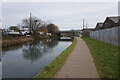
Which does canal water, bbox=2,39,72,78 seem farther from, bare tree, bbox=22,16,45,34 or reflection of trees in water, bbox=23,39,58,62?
bare tree, bbox=22,16,45,34

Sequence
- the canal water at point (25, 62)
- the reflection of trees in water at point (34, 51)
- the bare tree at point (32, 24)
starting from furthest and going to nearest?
the bare tree at point (32, 24) → the reflection of trees in water at point (34, 51) → the canal water at point (25, 62)

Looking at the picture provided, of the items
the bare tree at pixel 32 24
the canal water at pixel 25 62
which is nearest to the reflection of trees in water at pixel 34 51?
the canal water at pixel 25 62

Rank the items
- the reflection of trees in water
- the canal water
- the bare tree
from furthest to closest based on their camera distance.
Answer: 1. the bare tree
2. the reflection of trees in water
3. the canal water

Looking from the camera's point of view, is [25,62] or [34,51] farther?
[34,51]

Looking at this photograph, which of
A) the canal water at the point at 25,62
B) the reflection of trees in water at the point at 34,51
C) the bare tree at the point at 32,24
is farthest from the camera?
the bare tree at the point at 32,24

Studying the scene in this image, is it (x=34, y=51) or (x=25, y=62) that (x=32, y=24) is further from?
(x=25, y=62)

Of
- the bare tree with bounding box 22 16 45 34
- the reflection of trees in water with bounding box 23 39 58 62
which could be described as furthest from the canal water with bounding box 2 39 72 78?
the bare tree with bounding box 22 16 45 34

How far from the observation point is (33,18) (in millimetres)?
47625

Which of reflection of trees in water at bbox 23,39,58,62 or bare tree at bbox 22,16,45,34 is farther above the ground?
bare tree at bbox 22,16,45,34

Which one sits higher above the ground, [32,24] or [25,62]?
[32,24]

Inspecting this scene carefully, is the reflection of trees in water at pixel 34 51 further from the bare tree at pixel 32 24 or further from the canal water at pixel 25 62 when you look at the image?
the bare tree at pixel 32 24

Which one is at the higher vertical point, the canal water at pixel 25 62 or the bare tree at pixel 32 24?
the bare tree at pixel 32 24

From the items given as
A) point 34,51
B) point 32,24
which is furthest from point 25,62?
point 32,24

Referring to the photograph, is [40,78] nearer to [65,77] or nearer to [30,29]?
[65,77]
